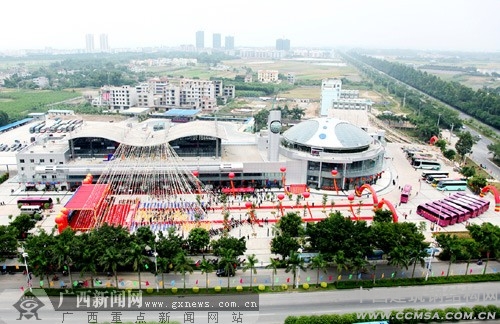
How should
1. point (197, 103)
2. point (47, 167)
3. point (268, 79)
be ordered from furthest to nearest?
1. point (268, 79)
2. point (197, 103)
3. point (47, 167)

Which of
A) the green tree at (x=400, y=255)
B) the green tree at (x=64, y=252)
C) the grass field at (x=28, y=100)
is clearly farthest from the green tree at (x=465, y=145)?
the grass field at (x=28, y=100)

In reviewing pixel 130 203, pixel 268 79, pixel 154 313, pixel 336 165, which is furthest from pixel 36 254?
pixel 268 79

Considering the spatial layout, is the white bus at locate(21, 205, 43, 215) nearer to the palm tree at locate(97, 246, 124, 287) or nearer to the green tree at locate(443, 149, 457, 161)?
the palm tree at locate(97, 246, 124, 287)

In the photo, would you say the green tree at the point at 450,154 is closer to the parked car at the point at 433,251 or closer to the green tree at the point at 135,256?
the parked car at the point at 433,251

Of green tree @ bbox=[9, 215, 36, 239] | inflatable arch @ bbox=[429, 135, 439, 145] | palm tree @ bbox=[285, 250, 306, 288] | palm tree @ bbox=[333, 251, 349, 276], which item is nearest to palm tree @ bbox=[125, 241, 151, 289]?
palm tree @ bbox=[285, 250, 306, 288]

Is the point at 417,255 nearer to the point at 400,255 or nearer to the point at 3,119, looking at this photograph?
the point at 400,255

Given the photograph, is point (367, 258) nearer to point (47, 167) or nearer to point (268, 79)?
point (47, 167)
